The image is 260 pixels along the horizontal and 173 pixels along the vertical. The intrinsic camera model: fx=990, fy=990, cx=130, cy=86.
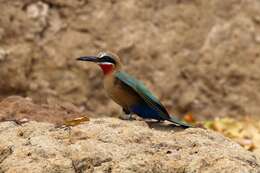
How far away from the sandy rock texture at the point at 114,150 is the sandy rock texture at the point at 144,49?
197 inches

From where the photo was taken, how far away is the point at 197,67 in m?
13.0

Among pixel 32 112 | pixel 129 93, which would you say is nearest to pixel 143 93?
pixel 129 93

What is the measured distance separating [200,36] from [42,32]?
213 cm

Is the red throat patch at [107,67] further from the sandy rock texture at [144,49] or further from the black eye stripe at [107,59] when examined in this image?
the sandy rock texture at [144,49]

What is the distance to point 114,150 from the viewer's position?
6.61 meters

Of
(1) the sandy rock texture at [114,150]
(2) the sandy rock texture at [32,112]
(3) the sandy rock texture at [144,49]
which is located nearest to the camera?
(1) the sandy rock texture at [114,150]

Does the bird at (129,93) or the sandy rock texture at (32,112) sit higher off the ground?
the bird at (129,93)

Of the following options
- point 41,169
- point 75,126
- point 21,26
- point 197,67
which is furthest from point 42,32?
point 41,169

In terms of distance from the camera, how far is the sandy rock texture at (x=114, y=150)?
6445 mm

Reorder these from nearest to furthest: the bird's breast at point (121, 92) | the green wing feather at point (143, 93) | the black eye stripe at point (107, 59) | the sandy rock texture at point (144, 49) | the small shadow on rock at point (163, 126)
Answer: the small shadow on rock at point (163, 126) < the green wing feather at point (143, 93) < the bird's breast at point (121, 92) < the black eye stripe at point (107, 59) < the sandy rock texture at point (144, 49)

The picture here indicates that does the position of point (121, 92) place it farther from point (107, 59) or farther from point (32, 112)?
point (32, 112)

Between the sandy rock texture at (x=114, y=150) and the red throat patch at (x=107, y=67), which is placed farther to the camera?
the red throat patch at (x=107, y=67)

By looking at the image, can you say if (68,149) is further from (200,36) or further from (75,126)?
(200,36)

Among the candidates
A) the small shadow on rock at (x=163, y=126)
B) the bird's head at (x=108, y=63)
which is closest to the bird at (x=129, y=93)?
the bird's head at (x=108, y=63)
